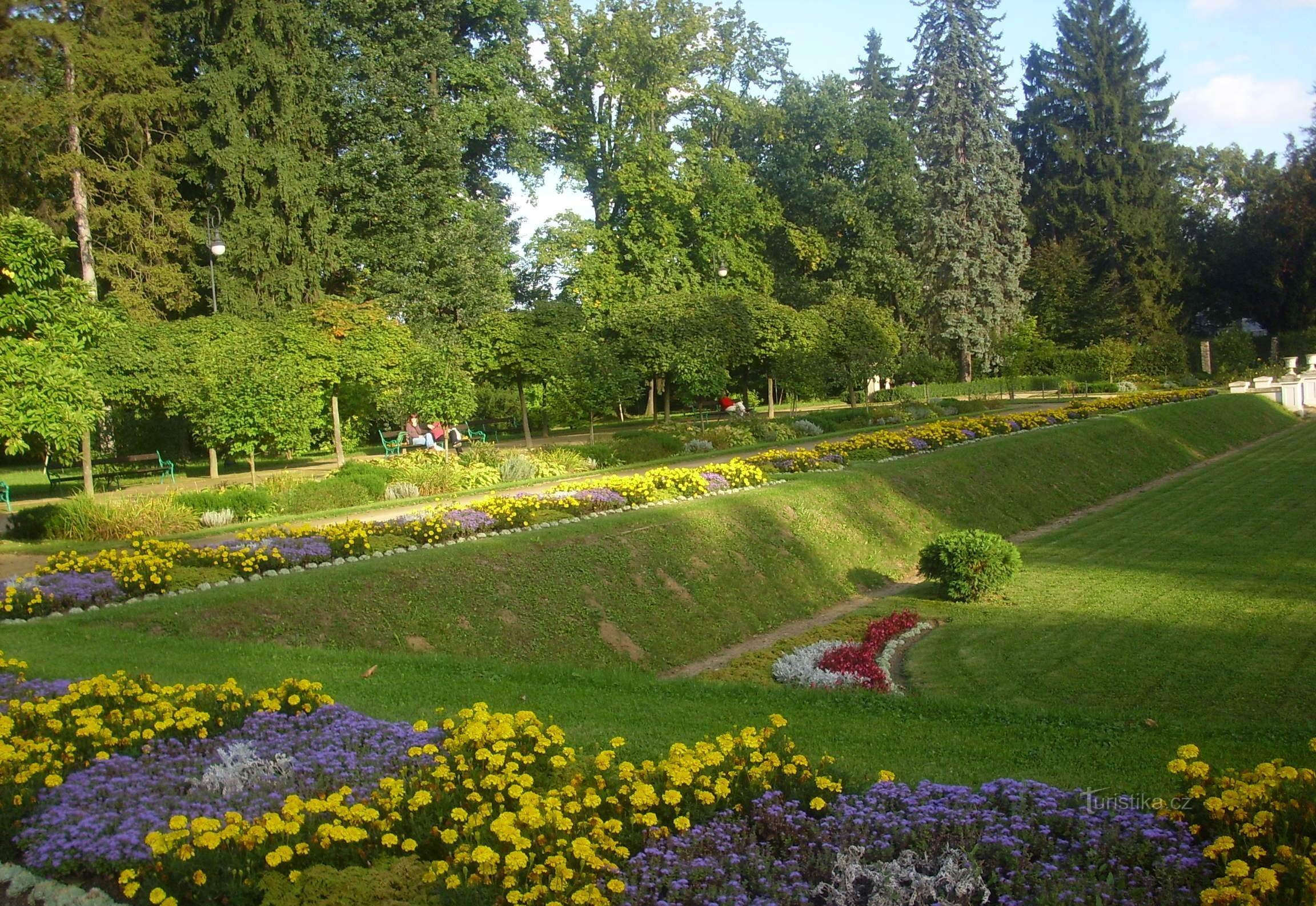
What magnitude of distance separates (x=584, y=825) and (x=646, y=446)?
65.1ft

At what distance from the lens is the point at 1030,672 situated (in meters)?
9.06

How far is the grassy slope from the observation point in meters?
5.59

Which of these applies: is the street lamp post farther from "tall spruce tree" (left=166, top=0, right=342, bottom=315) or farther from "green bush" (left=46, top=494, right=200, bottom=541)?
"green bush" (left=46, top=494, right=200, bottom=541)

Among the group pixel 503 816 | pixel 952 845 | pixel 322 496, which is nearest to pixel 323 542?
pixel 322 496

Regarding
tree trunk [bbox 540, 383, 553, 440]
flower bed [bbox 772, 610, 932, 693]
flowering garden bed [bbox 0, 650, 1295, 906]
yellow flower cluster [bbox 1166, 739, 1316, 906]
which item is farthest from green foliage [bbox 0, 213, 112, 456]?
tree trunk [bbox 540, 383, 553, 440]

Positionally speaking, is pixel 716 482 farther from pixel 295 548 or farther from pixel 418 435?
pixel 418 435

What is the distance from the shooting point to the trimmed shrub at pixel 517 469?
2042 cm

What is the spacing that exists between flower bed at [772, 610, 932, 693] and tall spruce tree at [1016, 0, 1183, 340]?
1789 inches

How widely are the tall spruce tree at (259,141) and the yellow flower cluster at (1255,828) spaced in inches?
1180

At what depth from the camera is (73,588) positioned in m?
9.30

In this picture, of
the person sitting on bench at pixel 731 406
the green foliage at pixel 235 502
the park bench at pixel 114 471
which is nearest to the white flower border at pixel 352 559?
the green foliage at pixel 235 502

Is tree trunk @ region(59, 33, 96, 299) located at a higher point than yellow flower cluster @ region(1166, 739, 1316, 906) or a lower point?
higher

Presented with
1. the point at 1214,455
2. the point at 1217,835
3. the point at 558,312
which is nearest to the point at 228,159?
the point at 558,312

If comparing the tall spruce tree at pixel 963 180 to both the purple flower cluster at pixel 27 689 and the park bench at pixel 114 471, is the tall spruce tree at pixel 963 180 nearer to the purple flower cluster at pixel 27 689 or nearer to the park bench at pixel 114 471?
the park bench at pixel 114 471
